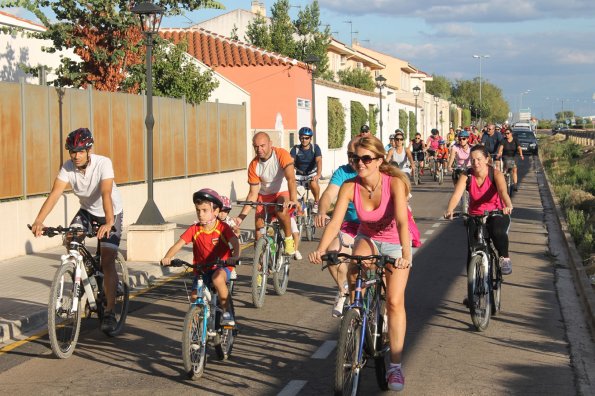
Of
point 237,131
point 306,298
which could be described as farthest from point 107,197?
point 237,131

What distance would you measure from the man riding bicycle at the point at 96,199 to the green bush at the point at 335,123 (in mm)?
36367

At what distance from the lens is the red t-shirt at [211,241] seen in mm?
8195

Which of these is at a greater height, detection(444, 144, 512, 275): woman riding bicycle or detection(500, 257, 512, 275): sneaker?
detection(444, 144, 512, 275): woman riding bicycle

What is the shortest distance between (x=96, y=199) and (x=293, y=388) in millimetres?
2867

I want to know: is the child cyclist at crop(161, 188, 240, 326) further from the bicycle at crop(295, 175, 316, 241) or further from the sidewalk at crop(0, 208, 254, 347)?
the bicycle at crop(295, 175, 316, 241)

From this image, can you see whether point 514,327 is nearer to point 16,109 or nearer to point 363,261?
point 363,261

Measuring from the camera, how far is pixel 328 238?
22.2ft

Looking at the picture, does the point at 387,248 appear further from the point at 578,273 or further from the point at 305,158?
the point at 305,158

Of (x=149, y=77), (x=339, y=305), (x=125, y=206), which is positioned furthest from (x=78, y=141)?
(x=125, y=206)

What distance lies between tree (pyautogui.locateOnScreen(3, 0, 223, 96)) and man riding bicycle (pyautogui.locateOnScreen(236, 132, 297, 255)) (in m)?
12.4

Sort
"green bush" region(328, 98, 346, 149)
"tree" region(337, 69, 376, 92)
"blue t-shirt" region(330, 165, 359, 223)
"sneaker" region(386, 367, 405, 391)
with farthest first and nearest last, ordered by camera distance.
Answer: "tree" region(337, 69, 376, 92)
"green bush" region(328, 98, 346, 149)
"blue t-shirt" region(330, 165, 359, 223)
"sneaker" region(386, 367, 405, 391)

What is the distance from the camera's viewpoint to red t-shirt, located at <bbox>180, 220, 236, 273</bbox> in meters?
8.20

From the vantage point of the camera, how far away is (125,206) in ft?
66.8

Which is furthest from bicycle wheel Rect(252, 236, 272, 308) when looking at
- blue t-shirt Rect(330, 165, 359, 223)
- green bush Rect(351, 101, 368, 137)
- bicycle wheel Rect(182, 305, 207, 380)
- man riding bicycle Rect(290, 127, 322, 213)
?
green bush Rect(351, 101, 368, 137)
